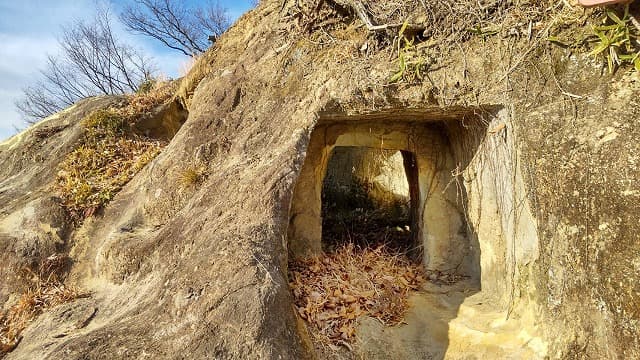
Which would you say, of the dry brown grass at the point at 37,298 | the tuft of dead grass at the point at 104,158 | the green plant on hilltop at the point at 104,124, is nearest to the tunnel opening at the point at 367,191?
the tuft of dead grass at the point at 104,158

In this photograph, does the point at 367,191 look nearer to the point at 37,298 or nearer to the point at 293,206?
the point at 293,206

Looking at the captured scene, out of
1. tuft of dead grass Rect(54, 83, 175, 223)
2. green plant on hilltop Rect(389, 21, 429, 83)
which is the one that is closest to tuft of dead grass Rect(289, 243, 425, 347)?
green plant on hilltop Rect(389, 21, 429, 83)

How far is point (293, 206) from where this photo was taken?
5.50 m

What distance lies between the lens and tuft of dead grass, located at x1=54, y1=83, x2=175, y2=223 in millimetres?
5711

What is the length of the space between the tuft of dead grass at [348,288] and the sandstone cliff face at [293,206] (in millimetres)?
554

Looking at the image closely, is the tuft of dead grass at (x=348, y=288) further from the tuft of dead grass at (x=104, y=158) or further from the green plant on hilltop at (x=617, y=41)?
the green plant on hilltop at (x=617, y=41)

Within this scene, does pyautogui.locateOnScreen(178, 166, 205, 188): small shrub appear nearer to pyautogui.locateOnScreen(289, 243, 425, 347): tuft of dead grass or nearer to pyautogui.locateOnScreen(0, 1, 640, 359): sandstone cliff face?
pyautogui.locateOnScreen(0, 1, 640, 359): sandstone cliff face

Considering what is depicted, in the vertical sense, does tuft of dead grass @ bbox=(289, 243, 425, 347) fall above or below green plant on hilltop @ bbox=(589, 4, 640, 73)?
below

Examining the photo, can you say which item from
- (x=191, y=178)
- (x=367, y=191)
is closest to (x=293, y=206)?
(x=191, y=178)

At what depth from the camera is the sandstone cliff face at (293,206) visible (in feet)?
11.1

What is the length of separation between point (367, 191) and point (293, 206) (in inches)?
153

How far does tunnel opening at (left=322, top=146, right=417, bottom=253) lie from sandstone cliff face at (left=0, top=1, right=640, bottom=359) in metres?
2.87

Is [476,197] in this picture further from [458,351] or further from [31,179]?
[31,179]

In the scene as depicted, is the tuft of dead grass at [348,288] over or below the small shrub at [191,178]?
below
